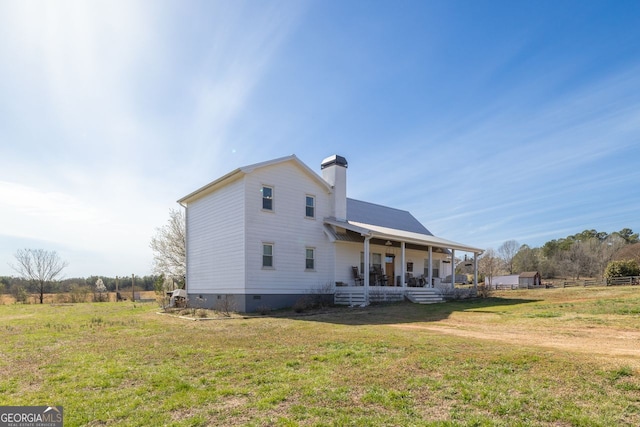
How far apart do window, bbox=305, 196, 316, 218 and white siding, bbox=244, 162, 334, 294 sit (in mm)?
218

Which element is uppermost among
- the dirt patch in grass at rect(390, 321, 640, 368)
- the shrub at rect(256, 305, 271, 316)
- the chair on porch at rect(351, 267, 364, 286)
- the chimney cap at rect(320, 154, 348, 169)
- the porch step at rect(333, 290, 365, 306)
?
the chimney cap at rect(320, 154, 348, 169)

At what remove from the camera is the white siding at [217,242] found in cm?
1791

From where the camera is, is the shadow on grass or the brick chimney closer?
the shadow on grass

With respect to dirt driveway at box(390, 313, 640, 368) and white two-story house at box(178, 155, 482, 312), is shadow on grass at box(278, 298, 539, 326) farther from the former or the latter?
white two-story house at box(178, 155, 482, 312)

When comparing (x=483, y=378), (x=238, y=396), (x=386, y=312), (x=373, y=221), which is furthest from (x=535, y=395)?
(x=373, y=221)

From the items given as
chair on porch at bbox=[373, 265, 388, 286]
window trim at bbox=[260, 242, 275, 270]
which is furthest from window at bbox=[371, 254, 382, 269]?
window trim at bbox=[260, 242, 275, 270]

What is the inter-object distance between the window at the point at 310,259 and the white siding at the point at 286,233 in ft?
0.60

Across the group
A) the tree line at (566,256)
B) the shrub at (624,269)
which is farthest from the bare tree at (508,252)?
the shrub at (624,269)

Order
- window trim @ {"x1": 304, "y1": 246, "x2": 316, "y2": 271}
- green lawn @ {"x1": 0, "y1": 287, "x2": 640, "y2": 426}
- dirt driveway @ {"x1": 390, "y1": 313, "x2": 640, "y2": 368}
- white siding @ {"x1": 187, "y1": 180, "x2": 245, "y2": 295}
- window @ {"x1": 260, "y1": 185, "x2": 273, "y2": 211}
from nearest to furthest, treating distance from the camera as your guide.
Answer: green lawn @ {"x1": 0, "y1": 287, "x2": 640, "y2": 426}
dirt driveway @ {"x1": 390, "y1": 313, "x2": 640, "y2": 368}
white siding @ {"x1": 187, "y1": 180, "x2": 245, "y2": 295}
window @ {"x1": 260, "y1": 185, "x2": 273, "y2": 211}
window trim @ {"x1": 304, "y1": 246, "x2": 316, "y2": 271}

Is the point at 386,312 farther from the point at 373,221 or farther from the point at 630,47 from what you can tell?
the point at 630,47

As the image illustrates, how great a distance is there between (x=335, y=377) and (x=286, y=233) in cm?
1349

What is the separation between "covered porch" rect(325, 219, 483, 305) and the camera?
19172mm

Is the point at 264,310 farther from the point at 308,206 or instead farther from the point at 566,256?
the point at 566,256

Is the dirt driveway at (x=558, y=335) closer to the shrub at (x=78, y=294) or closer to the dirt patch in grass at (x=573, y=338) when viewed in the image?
the dirt patch in grass at (x=573, y=338)
